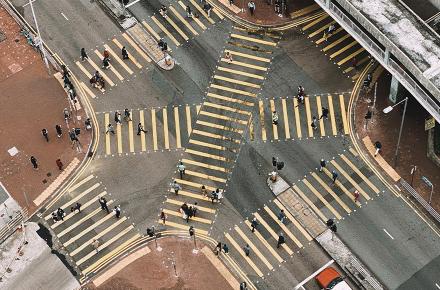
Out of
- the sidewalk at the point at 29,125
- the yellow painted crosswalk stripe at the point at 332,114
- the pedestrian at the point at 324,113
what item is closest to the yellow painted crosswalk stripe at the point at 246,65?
the yellow painted crosswalk stripe at the point at 332,114

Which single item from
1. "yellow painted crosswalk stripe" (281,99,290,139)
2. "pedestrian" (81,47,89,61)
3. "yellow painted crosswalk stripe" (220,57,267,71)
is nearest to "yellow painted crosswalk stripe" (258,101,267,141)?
"yellow painted crosswalk stripe" (281,99,290,139)

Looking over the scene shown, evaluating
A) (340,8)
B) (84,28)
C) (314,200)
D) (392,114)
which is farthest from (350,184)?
(84,28)

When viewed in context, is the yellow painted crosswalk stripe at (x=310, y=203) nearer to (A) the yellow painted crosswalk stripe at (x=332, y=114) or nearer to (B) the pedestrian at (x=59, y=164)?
(A) the yellow painted crosswalk stripe at (x=332, y=114)

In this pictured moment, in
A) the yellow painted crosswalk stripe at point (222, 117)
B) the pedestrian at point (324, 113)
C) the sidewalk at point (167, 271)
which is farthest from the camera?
the yellow painted crosswalk stripe at point (222, 117)

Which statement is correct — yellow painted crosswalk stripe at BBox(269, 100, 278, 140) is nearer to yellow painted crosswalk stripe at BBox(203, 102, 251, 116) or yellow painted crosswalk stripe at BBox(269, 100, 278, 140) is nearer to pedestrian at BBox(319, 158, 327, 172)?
yellow painted crosswalk stripe at BBox(203, 102, 251, 116)

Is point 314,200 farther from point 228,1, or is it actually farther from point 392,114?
point 228,1
